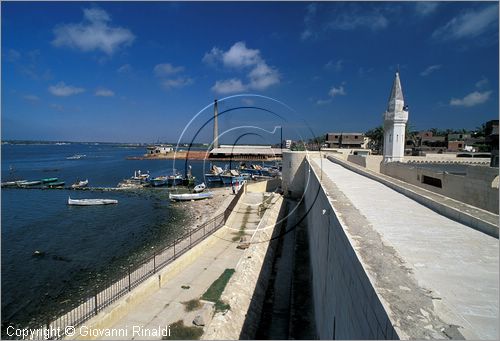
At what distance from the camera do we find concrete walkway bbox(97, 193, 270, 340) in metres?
9.52

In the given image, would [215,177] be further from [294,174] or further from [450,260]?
[450,260]

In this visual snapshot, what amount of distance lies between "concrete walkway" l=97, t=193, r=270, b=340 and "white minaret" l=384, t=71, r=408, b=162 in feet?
50.5

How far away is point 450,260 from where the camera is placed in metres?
4.79

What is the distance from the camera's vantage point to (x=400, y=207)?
8.88 metres

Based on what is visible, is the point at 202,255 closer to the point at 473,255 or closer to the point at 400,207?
the point at 400,207

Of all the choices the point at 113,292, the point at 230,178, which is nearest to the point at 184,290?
the point at 113,292

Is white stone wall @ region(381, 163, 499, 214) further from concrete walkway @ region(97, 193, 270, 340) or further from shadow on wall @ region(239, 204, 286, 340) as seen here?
concrete walkway @ region(97, 193, 270, 340)

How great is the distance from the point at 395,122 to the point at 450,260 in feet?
79.9

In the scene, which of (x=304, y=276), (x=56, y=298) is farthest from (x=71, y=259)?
(x=304, y=276)

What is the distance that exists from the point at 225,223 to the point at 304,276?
7.69 metres

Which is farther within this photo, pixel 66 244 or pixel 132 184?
pixel 132 184

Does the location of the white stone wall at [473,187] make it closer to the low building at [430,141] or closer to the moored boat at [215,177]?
the moored boat at [215,177]

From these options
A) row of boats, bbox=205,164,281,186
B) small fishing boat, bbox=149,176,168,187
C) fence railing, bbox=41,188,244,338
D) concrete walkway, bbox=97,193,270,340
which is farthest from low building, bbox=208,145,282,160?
concrete walkway, bbox=97,193,270,340

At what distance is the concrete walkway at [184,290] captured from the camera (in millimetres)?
9523
